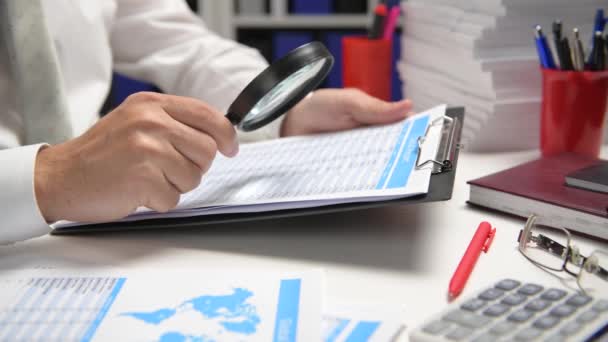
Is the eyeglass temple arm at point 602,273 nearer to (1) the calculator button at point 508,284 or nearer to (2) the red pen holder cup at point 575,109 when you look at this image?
(1) the calculator button at point 508,284

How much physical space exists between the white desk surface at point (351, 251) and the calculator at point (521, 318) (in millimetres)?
36

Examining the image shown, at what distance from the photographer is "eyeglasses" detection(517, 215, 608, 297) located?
0.48 metres

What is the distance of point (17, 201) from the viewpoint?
1.80 ft

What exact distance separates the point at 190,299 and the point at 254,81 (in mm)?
216

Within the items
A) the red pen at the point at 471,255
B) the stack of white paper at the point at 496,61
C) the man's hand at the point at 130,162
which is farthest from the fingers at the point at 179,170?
the stack of white paper at the point at 496,61

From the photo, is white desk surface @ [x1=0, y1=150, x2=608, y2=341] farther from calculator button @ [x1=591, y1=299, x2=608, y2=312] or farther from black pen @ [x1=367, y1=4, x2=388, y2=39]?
black pen @ [x1=367, y1=4, x2=388, y2=39]

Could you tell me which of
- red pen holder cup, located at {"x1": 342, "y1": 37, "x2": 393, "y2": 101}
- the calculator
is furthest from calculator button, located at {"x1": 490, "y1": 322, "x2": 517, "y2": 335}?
red pen holder cup, located at {"x1": 342, "y1": 37, "x2": 393, "y2": 101}

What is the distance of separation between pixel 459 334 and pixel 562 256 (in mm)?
179

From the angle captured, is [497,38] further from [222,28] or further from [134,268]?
[222,28]

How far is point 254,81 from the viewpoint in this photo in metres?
0.57

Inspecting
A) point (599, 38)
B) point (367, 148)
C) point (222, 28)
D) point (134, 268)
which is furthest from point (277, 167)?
point (222, 28)

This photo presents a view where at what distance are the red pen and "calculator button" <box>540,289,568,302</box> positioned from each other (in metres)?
0.06

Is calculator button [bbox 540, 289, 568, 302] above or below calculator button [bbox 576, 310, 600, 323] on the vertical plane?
below

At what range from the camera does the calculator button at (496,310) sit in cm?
41
